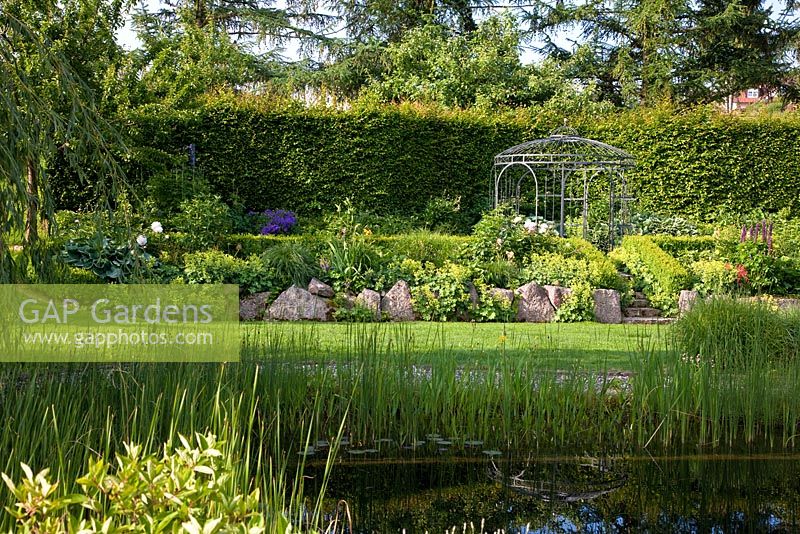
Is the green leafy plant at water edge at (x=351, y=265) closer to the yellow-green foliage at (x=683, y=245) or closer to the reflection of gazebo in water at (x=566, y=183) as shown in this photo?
the yellow-green foliage at (x=683, y=245)

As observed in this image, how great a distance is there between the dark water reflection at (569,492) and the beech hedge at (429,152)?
8.72 metres

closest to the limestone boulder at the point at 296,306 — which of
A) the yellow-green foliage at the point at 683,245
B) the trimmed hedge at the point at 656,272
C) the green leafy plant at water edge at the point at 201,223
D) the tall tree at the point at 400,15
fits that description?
the green leafy plant at water edge at the point at 201,223

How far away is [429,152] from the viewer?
13.4m

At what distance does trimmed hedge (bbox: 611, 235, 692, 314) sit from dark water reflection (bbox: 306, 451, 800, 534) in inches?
187

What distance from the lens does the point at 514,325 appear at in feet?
24.3

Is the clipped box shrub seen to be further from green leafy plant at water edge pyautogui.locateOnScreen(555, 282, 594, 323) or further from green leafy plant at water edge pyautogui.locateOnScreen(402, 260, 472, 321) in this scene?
green leafy plant at water edge pyautogui.locateOnScreen(555, 282, 594, 323)

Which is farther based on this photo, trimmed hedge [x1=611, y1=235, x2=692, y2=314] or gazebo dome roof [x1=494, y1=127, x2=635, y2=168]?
gazebo dome roof [x1=494, y1=127, x2=635, y2=168]

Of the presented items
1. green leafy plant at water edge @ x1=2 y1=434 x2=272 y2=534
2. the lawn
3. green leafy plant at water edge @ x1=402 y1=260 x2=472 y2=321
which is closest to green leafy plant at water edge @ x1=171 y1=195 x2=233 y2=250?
the lawn

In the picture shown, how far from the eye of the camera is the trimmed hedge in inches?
328

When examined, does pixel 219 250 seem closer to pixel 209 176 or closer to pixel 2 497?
pixel 209 176

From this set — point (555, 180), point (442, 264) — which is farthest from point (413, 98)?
point (442, 264)

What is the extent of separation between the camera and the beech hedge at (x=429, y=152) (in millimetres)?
12352

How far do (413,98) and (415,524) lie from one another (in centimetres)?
1397

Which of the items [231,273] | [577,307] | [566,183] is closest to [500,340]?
[577,307]
